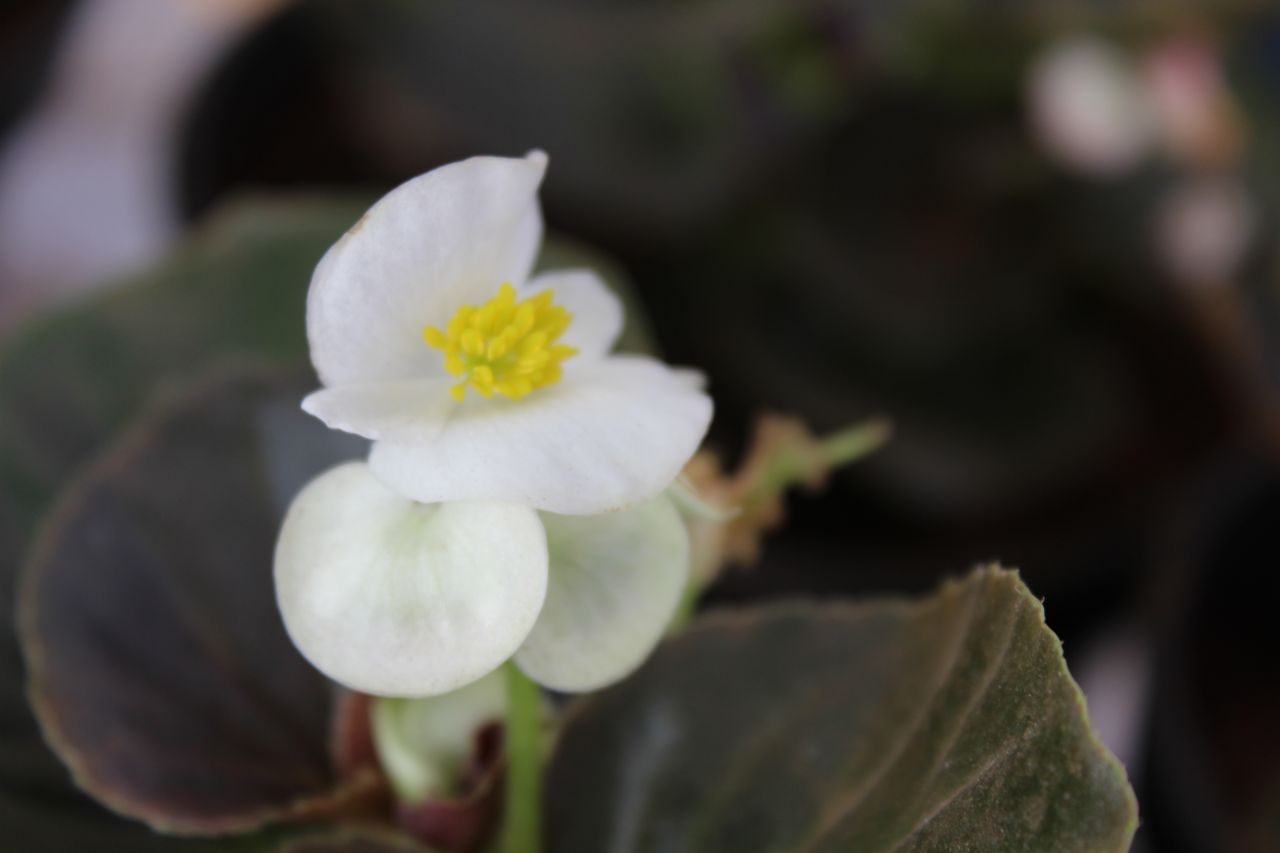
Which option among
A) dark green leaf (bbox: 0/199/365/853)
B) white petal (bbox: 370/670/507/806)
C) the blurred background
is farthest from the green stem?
the blurred background

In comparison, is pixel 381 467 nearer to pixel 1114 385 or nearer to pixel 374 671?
pixel 374 671

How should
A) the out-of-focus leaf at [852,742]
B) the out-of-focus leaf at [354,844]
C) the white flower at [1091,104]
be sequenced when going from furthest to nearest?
the white flower at [1091,104], the out-of-focus leaf at [354,844], the out-of-focus leaf at [852,742]

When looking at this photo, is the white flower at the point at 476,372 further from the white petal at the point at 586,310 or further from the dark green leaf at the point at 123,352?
the dark green leaf at the point at 123,352

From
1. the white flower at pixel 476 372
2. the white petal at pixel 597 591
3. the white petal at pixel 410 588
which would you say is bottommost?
the white petal at pixel 597 591

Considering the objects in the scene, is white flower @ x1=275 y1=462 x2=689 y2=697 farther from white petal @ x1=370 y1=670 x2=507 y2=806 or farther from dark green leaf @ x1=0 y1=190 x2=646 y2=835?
dark green leaf @ x1=0 y1=190 x2=646 y2=835

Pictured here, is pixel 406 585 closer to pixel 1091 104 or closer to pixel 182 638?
pixel 182 638

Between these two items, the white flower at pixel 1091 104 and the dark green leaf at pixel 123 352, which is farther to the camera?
the white flower at pixel 1091 104

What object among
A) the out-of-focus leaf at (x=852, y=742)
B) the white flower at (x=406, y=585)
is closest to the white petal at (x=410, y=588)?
the white flower at (x=406, y=585)

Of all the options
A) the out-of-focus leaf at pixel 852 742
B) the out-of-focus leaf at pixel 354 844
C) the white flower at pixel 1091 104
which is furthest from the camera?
the white flower at pixel 1091 104

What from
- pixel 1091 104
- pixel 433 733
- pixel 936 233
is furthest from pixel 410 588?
pixel 936 233
